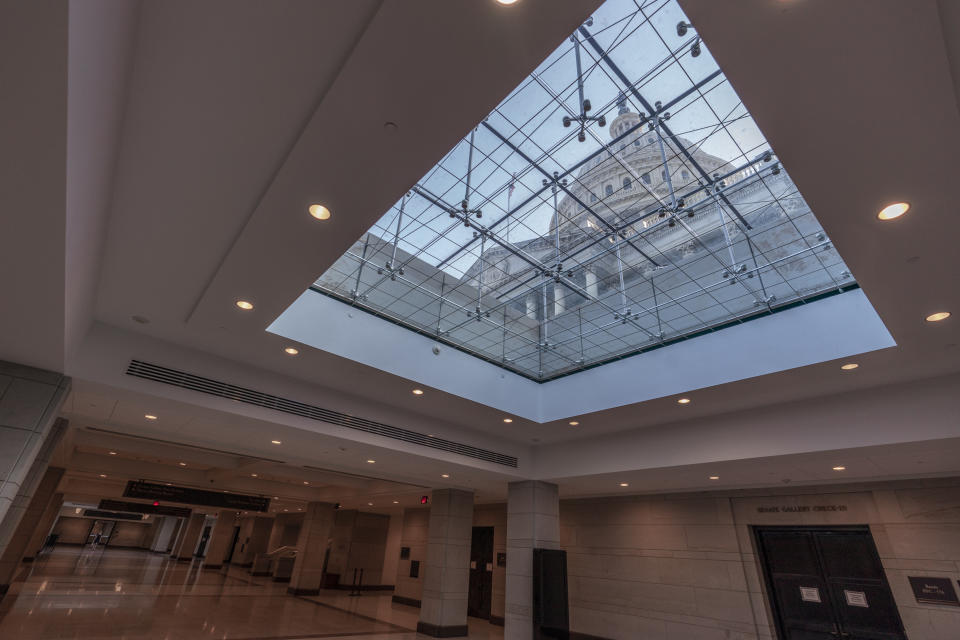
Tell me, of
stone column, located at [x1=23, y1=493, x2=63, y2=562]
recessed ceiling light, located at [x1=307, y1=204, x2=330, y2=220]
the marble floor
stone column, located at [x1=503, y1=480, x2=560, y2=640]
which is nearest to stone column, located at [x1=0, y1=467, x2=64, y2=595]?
the marble floor

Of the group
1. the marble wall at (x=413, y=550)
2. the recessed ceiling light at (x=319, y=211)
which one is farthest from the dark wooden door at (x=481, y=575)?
the recessed ceiling light at (x=319, y=211)

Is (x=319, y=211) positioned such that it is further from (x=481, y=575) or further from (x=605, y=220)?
(x=481, y=575)

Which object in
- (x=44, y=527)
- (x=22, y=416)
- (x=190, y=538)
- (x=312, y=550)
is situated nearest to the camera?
(x=22, y=416)

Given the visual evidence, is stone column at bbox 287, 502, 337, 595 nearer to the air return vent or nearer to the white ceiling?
the air return vent

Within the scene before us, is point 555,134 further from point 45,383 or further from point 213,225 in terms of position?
point 45,383

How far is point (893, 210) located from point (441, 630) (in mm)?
12536

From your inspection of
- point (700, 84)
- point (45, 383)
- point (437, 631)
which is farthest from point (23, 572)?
point (700, 84)

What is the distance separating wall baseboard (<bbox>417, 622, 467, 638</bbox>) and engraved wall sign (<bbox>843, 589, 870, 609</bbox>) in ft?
28.3

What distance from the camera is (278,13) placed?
249 cm

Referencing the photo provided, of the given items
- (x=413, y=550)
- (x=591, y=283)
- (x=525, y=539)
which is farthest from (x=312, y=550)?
(x=591, y=283)

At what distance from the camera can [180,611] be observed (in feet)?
38.9

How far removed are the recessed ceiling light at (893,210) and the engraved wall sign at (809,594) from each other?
31.5 ft

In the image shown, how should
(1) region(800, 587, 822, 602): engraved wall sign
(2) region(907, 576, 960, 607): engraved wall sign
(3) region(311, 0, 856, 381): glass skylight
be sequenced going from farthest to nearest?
1. (1) region(800, 587, 822, 602): engraved wall sign
2. (2) region(907, 576, 960, 607): engraved wall sign
3. (3) region(311, 0, 856, 381): glass skylight

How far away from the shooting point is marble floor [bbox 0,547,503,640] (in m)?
9.28
